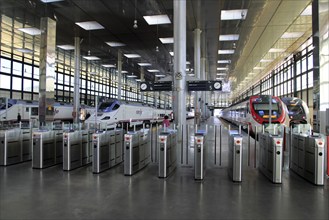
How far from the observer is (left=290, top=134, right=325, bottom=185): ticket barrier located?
18.9 feet

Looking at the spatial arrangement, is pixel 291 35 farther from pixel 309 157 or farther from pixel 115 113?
pixel 309 157

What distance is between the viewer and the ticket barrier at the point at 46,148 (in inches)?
290

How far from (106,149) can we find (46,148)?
1815 mm

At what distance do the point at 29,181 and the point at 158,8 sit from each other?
39.0 feet

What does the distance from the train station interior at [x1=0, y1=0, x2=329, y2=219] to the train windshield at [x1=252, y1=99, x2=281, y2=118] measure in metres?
0.06

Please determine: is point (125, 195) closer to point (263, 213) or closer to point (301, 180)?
point (263, 213)

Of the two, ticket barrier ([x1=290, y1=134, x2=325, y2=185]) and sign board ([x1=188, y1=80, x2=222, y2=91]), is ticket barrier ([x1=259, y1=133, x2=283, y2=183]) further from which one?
sign board ([x1=188, y1=80, x2=222, y2=91])

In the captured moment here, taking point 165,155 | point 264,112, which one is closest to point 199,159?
point 165,155

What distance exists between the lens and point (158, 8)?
15039 millimetres

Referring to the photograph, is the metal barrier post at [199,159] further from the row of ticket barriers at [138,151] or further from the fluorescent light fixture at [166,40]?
the fluorescent light fixture at [166,40]

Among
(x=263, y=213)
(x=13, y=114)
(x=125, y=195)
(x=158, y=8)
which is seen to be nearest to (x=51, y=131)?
(x=125, y=195)

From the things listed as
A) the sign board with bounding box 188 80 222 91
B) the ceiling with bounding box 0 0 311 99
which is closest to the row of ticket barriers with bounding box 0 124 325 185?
the sign board with bounding box 188 80 222 91

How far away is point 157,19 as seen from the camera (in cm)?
1669

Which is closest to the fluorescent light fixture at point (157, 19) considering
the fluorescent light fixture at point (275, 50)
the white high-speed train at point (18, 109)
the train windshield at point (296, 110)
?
the train windshield at point (296, 110)
